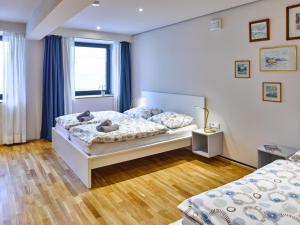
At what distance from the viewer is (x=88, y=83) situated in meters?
6.05

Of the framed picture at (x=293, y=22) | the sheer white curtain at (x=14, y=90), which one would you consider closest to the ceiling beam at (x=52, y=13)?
the sheer white curtain at (x=14, y=90)

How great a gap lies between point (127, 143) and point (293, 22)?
2.61 meters

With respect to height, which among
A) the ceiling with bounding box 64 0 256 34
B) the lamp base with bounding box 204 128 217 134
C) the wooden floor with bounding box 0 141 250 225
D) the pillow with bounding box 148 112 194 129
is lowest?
the wooden floor with bounding box 0 141 250 225

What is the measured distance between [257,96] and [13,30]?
454cm

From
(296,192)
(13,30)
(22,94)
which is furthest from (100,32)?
(296,192)

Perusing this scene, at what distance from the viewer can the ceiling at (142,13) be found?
3.46m

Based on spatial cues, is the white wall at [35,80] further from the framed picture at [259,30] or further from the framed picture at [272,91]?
the framed picture at [272,91]

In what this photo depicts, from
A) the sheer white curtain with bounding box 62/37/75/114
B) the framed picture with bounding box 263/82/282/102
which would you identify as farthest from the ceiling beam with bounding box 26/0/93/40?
the framed picture with bounding box 263/82/282/102

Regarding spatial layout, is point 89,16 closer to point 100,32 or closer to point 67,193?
point 100,32

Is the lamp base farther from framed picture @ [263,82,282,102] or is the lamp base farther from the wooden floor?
framed picture @ [263,82,282,102]

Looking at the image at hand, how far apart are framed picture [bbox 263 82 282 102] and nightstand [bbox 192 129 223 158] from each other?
0.95 metres

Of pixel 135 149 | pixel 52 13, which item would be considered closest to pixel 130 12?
pixel 52 13

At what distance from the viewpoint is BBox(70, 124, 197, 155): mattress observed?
319 cm

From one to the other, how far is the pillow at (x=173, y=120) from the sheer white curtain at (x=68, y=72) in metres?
2.12
